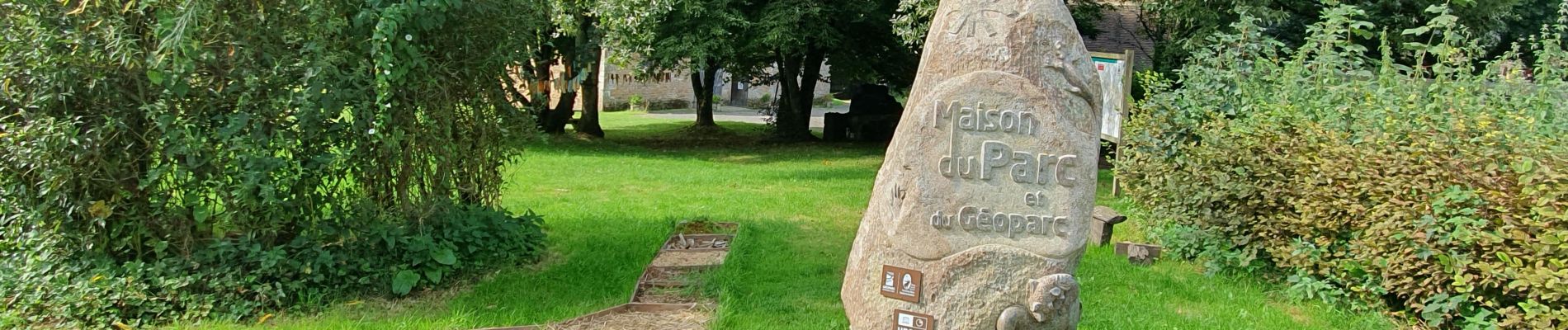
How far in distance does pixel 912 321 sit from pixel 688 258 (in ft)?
10.4

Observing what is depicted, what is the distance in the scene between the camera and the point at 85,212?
5289mm

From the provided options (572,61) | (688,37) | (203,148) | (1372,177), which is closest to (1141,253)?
(1372,177)

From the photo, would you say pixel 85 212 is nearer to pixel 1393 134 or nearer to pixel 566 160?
pixel 1393 134

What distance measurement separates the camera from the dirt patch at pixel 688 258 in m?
7.00

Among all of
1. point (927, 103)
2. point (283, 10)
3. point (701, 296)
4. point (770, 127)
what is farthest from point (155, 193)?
point (770, 127)

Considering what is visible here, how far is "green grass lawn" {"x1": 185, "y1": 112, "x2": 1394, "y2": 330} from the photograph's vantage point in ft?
Result: 18.5

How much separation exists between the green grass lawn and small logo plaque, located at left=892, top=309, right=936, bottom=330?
1.33 metres

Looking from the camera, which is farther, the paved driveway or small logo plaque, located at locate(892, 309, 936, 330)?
the paved driveway

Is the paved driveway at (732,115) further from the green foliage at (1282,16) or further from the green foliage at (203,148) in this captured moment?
the green foliage at (203,148)

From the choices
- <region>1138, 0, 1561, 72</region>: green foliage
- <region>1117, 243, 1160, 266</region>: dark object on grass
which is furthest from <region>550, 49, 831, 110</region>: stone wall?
<region>1117, 243, 1160, 266</region>: dark object on grass

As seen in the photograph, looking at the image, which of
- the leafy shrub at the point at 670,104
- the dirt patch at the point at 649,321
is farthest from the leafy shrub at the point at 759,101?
the dirt patch at the point at 649,321

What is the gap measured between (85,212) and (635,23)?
256 inches

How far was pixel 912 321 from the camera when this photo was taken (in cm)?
424

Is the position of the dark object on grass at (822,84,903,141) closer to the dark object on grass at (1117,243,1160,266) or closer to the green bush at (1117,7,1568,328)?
the green bush at (1117,7,1568,328)
